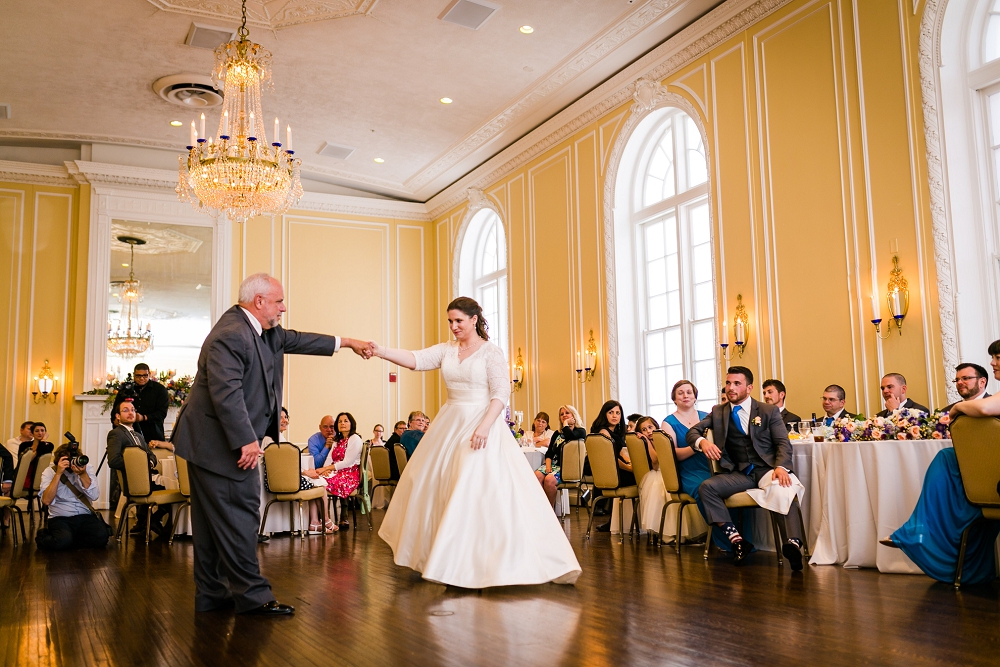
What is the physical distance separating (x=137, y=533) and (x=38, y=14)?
214 inches

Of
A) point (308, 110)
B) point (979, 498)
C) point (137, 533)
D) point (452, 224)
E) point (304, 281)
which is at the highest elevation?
point (308, 110)

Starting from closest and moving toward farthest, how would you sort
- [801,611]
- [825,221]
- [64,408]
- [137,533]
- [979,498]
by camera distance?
[801,611], [979,498], [825,221], [137,533], [64,408]

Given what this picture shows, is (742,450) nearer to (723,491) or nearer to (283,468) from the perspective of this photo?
(723,491)

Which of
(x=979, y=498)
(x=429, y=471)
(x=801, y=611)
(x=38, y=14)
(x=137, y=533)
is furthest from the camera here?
(x=38, y=14)

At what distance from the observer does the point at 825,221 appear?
23.7 feet

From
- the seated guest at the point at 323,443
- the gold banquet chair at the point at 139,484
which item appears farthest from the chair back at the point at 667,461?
the gold banquet chair at the point at 139,484

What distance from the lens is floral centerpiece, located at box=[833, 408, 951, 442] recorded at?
463 centimetres

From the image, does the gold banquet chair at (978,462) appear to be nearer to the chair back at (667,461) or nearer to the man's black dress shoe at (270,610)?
the chair back at (667,461)

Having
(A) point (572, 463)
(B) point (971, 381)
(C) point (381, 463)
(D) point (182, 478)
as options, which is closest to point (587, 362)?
(A) point (572, 463)

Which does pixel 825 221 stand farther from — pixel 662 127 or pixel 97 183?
pixel 97 183

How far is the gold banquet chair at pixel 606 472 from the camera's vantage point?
22.3ft

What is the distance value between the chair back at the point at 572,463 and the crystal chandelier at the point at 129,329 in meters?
7.38

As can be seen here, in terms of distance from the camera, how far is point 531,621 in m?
3.48

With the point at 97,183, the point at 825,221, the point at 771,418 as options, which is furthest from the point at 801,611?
the point at 97,183
